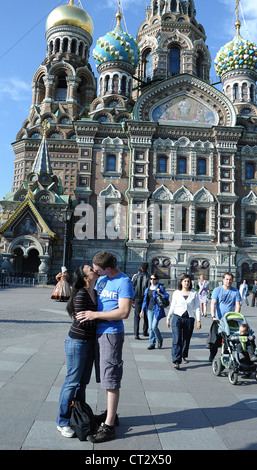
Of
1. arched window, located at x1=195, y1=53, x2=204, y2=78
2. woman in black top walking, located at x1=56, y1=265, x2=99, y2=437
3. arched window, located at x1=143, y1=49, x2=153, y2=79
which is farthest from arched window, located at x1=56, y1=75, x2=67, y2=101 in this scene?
woman in black top walking, located at x1=56, y1=265, x2=99, y2=437

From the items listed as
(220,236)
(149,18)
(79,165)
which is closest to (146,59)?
(149,18)

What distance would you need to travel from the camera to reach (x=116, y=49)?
3547 cm

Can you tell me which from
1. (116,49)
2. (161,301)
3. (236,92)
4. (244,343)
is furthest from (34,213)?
(244,343)

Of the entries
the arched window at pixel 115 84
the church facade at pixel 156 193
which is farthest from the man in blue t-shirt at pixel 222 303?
the arched window at pixel 115 84

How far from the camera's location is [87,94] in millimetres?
41031

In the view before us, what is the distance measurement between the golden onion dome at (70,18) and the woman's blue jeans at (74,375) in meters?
44.1

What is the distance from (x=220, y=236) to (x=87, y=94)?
22.1 m

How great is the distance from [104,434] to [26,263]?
27654 mm

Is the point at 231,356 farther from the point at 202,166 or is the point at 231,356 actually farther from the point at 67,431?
the point at 202,166

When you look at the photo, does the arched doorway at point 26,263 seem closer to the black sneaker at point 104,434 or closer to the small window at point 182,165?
the small window at point 182,165

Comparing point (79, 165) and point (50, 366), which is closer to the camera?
point (50, 366)

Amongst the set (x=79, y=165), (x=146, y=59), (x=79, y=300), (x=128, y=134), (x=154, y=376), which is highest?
(x=146, y=59)

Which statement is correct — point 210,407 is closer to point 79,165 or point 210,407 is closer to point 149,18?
point 79,165
